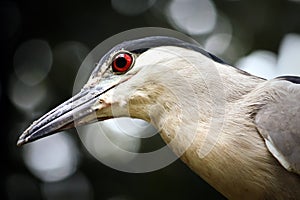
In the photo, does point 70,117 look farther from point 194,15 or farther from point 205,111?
point 194,15

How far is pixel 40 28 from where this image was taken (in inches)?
205

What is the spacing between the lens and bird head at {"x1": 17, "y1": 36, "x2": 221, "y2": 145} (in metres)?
2.38

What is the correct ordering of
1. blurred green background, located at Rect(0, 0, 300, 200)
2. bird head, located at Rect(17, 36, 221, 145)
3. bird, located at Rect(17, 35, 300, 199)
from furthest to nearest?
blurred green background, located at Rect(0, 0, 300, 200) → bird head, located at Rect(17, 36, 221, 145) → bird, located at Rect(17, 35, 300, 199)

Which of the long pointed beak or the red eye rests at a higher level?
the red eye

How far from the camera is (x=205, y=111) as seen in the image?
7.45 feet

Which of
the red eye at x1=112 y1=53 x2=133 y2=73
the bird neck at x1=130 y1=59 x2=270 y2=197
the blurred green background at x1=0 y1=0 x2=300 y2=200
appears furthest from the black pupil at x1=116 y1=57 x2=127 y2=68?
the blurred green background at x1=0 y1=0 x2=300 y2=200

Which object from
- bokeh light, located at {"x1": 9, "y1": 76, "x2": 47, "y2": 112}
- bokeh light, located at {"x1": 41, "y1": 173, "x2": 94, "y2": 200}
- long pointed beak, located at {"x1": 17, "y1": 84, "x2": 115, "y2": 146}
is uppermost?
long pointed beak, located at {"x1": 17, "y1": 84, "x2": 115, "y2": 146}

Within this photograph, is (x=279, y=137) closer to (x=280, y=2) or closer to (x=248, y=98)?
(x=248, y=98)

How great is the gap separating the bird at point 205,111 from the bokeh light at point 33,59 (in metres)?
2.84

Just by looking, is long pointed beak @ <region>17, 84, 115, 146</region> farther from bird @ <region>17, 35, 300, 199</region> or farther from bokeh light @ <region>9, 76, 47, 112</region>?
bokeh light @ <region>9, 76, 47, 112</region>

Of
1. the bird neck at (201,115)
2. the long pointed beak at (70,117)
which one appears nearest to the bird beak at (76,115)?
the long pointed beak at (70,117)

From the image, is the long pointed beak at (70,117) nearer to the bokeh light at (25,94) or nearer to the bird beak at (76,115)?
the bird beak at (76,115)

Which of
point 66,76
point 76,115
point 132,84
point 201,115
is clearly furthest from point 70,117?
point 66,76

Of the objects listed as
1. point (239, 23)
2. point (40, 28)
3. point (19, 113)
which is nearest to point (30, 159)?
point (19, 113)
